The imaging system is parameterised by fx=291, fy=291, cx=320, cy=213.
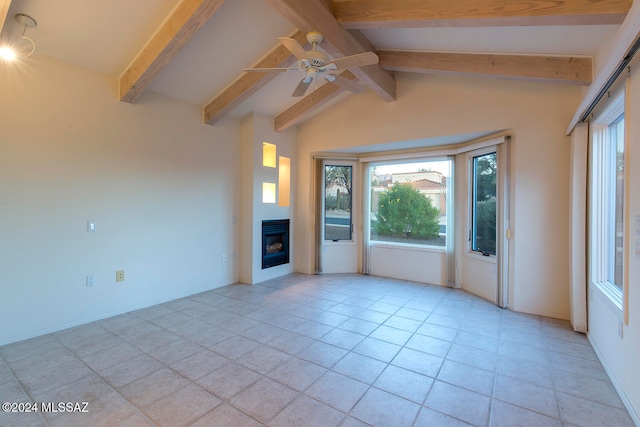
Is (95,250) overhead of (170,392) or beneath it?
overhead

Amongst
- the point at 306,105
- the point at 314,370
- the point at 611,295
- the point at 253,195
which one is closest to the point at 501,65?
the point at 611,295

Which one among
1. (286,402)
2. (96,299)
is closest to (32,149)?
(96,299)

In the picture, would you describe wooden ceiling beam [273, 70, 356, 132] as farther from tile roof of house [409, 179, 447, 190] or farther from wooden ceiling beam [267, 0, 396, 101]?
tile roof of house [409, 179, 447, 190]

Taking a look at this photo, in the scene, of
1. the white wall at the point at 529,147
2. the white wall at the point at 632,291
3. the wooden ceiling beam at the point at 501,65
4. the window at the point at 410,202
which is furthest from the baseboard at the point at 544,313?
the wooden ceiling beam at the point at 501,65

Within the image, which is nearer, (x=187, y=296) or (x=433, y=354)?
(x=433, y=354)

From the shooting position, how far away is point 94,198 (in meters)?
3.33

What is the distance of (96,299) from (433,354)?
3.71 meters

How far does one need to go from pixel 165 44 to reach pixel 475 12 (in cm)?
286

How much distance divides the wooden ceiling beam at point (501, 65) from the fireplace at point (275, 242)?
3084 millimetres

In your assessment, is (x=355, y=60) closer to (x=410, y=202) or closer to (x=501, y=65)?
(x=501, y=65)

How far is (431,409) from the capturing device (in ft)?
6.38

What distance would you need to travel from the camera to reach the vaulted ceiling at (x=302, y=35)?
7.97 feet

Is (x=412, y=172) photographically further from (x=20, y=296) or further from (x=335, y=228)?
(x=20, y=296)

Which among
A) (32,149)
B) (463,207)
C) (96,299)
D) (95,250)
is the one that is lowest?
(96,299)
